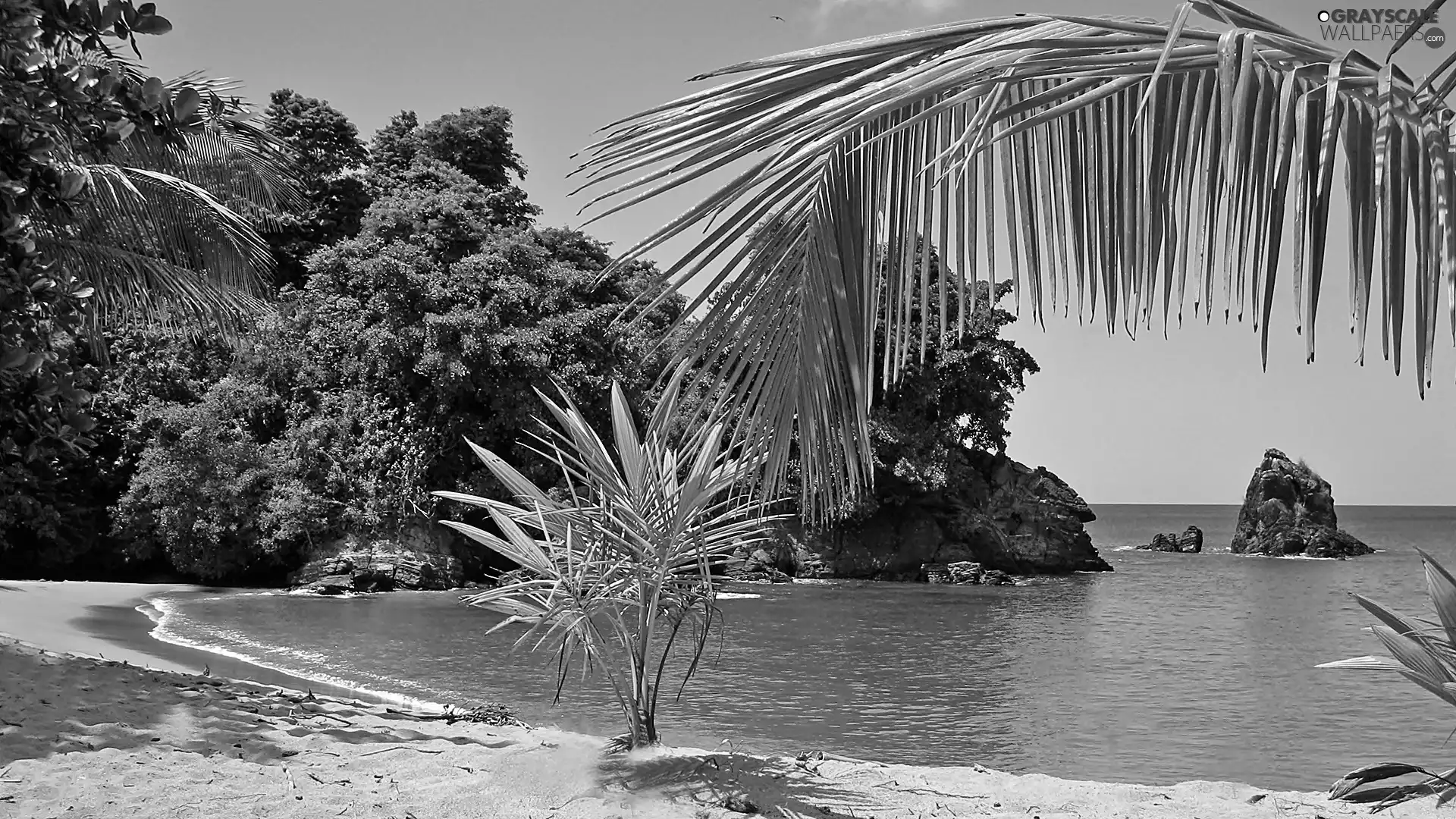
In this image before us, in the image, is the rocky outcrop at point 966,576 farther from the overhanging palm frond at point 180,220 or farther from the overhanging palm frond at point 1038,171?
the overhanging palm frond at point 1038,171

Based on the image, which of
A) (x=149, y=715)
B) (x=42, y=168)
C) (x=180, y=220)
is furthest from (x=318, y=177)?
(x=42, y=168)

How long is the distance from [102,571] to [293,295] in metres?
6.91

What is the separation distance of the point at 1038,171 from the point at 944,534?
26047 mm

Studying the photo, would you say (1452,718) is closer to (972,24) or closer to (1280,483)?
(972,24)

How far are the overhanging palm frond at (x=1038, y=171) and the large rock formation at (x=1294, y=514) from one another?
4116 centimetres

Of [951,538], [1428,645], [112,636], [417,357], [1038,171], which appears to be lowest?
[112,636]

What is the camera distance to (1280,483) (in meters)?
39.1

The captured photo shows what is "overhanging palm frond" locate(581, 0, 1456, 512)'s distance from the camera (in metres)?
1.34

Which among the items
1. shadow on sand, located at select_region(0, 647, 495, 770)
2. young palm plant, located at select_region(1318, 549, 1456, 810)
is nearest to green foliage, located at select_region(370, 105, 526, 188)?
shadow on sand, located at select_region(0, 647, 495, 770)

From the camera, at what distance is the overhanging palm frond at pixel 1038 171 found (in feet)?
4.41

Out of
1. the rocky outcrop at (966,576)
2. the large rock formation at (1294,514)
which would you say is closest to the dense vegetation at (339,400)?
the rocky outcrop at (966,576)

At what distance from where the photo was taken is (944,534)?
2700 cm

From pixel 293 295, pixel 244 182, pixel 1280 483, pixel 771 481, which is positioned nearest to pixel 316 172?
pixel 293 295

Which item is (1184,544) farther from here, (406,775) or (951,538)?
(406,775)
